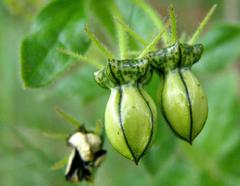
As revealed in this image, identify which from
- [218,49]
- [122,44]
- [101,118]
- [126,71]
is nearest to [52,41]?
[122,44]

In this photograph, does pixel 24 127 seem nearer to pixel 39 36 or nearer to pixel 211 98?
pixel 211 98

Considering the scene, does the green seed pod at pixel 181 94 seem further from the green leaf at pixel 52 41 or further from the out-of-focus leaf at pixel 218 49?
the out-of-focus leaf at pixel 218 49

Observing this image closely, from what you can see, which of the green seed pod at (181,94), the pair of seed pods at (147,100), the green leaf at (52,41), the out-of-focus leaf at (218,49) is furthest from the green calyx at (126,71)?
the out-of-focus leaf at (218,49)

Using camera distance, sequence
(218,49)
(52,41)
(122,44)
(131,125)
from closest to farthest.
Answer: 1. (131,125)
2. (122,44)
3. (52,41)
4. (218,49)

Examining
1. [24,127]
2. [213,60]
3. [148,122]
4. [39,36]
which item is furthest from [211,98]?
[148,122]

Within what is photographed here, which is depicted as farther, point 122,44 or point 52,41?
point 52,41

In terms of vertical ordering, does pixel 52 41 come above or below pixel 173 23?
above

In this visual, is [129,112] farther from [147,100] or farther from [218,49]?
[218,49]
